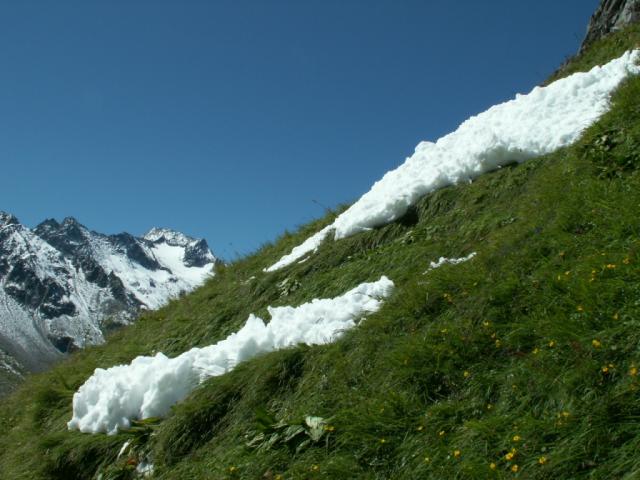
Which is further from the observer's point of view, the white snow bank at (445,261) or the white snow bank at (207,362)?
the white snow bank at (445,261)

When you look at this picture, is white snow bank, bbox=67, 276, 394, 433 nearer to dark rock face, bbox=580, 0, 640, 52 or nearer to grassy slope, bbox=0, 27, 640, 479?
grassy slope, bbox=0, 27, 640, 479

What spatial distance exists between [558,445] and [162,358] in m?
5.05

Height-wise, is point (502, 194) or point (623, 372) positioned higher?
point (502, 194)

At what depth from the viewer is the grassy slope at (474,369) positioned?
404 centimetres

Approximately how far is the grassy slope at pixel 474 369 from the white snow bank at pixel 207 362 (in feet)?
1.03

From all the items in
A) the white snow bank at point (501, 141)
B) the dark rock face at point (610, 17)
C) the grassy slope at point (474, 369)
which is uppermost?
the dark rock face at point (610, 17)

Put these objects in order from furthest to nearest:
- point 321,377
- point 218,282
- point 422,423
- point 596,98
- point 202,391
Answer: point 218,282
point 596,98
point 202,391
point 321,377
point 422,423

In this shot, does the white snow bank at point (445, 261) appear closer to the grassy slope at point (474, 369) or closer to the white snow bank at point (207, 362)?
the grassy slope at point (474, 369)

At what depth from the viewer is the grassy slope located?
4043 mm

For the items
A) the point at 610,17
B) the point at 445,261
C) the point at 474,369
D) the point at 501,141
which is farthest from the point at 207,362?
the point at 610,17

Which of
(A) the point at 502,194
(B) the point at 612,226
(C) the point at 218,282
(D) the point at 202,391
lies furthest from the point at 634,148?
(C) the point at 218,282

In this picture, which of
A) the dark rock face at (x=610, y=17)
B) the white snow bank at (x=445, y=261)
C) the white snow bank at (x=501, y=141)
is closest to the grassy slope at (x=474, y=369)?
the white snow bank at (x=445, y=261)

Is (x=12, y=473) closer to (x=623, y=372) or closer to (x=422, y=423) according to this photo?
(x=422, y=423)

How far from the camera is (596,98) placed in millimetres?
9344
